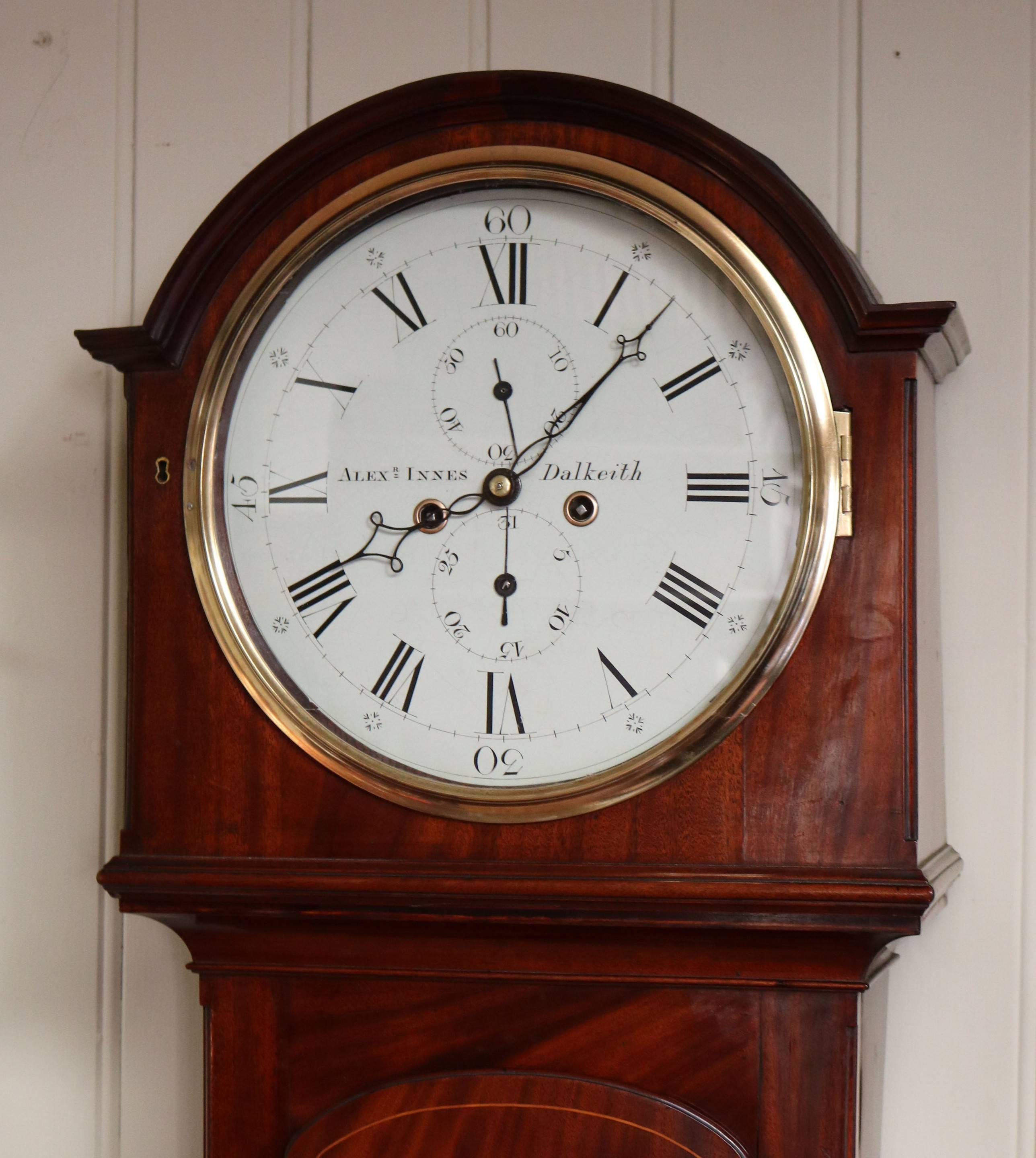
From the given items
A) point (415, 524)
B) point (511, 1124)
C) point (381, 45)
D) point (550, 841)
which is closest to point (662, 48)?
point (381, 45)

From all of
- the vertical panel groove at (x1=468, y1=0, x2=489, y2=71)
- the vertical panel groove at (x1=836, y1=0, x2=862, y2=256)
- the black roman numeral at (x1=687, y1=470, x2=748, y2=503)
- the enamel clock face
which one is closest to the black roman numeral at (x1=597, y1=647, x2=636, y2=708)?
the enamel clock face

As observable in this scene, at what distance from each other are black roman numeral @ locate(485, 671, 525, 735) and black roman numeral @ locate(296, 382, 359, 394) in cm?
22

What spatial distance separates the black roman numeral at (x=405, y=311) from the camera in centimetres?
86

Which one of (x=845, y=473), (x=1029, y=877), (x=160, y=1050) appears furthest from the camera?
(x=160, y=1050)

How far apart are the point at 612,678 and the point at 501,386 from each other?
0.21 m

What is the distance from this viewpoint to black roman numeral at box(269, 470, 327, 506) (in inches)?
33.8

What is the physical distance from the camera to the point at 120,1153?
100 cm

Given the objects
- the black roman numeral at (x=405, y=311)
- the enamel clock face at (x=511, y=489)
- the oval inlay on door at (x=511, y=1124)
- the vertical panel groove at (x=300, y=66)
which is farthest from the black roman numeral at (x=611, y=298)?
the oval inlay on door at (x=511, y=1124)

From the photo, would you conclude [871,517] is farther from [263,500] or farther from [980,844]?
[263,500]

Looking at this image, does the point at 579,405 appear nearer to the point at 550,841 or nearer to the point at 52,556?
the point at 550,841

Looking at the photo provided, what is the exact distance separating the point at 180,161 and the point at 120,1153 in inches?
31.3

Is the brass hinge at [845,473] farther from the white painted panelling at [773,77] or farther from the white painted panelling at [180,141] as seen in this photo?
the white painted panelling at [180,141]

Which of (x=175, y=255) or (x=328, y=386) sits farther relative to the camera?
(x=175, y=255)

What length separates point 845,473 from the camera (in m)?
0.78
